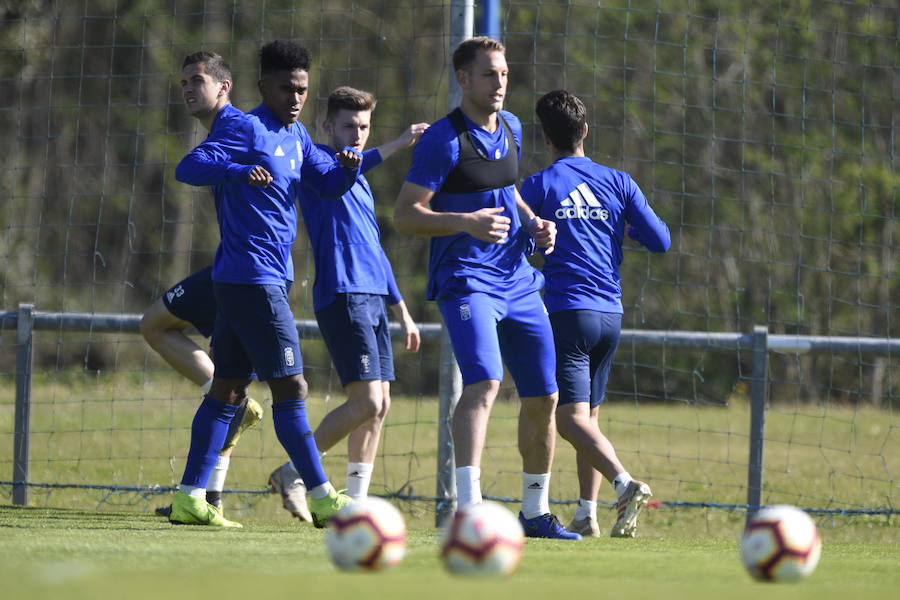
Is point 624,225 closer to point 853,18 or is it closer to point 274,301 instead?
point 274,301

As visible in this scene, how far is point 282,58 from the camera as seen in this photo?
6289 mm

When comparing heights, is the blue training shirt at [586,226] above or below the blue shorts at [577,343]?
above

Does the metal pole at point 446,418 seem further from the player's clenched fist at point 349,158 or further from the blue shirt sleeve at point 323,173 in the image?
the player's clenched fist at point 349,158

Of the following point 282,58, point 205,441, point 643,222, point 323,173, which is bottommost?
point 205,441

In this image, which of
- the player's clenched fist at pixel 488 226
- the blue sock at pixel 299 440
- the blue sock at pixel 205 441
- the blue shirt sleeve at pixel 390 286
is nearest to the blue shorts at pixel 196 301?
the blue sock at pixel 205 441

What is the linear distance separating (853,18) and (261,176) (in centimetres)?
1483

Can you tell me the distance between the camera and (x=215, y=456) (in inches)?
252

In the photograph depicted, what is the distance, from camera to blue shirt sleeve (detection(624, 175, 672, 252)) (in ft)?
22.4

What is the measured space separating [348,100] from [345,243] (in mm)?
805

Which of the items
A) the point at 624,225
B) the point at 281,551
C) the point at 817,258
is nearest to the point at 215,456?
the point at 281,551

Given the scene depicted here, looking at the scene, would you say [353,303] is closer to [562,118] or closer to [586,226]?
[586,226]

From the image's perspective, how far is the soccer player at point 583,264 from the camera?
21.7 feet

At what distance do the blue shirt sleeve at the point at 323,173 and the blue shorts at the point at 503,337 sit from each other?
0.74 m

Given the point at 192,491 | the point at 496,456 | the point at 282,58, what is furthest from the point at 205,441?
the point at 496,456
